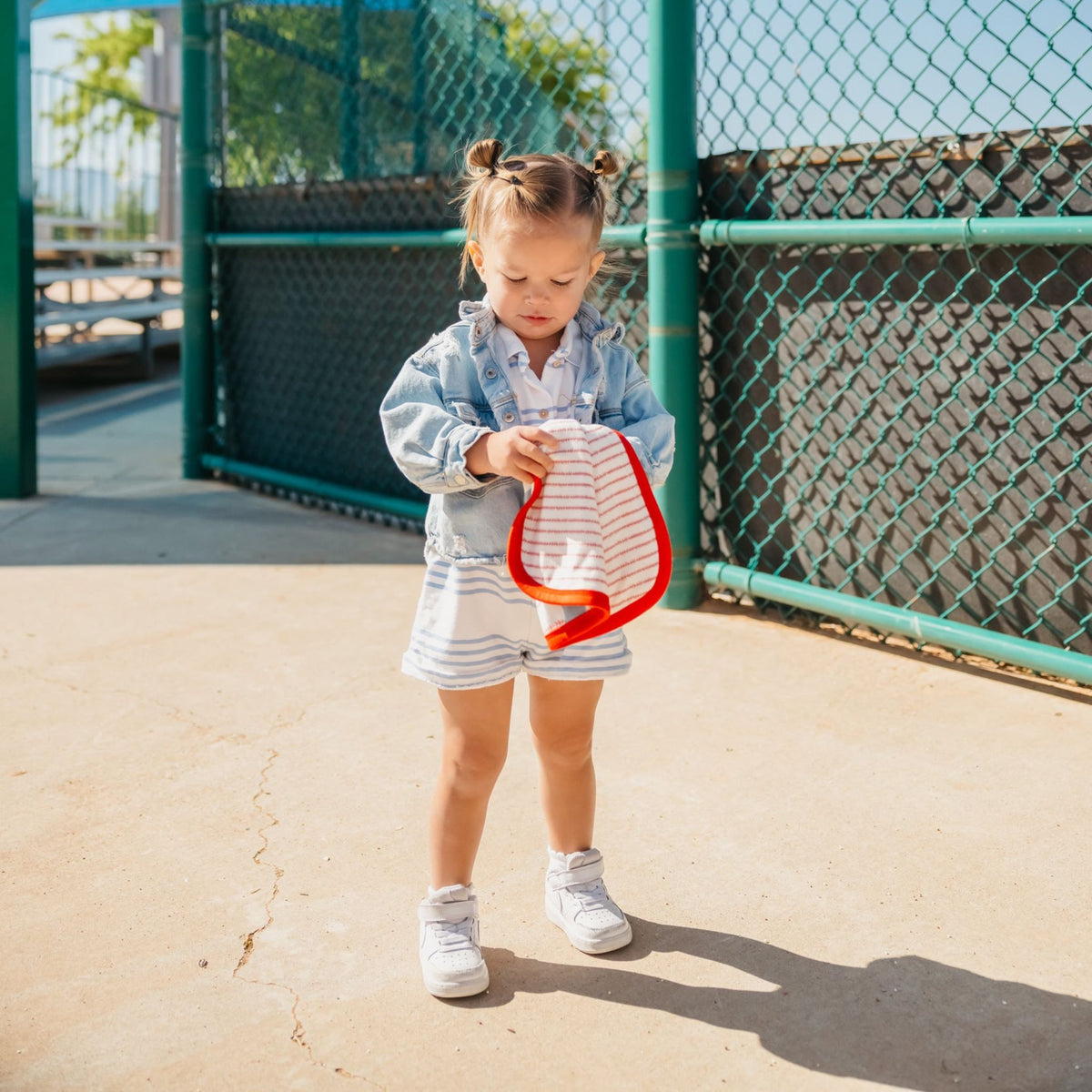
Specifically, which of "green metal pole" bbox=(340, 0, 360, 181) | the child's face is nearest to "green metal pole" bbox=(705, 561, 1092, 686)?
the child's face

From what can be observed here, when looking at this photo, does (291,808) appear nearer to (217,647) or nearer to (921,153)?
(217,647)

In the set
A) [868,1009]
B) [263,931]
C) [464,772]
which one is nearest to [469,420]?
[464,772]

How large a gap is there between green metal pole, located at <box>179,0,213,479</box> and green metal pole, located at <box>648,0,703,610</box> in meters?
2.75

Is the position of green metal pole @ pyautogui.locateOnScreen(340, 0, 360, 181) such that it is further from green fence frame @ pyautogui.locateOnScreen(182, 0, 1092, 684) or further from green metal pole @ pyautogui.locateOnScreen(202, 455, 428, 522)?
green metal pole @ pyautogui.locateOnScreen(202, 455, 428, 522)

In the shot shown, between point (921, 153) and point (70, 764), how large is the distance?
250cm

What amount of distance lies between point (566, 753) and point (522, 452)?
21.5 inches

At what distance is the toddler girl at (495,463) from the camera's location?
1846 mm

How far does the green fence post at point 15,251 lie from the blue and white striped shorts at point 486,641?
13.4 ft

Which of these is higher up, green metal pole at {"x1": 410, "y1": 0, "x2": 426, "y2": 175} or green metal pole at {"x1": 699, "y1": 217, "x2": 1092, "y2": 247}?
green metal pole at {"x1": 410, "y1": 0, "x2": 426, "y2": 175}

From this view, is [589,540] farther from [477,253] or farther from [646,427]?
[477,253]

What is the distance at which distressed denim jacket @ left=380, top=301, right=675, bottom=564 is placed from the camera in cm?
188

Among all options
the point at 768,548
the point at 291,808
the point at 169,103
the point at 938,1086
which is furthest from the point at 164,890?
the point at 169,103

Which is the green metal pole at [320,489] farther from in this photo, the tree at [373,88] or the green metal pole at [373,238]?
the tree at [373,88]

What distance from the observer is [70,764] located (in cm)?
273
